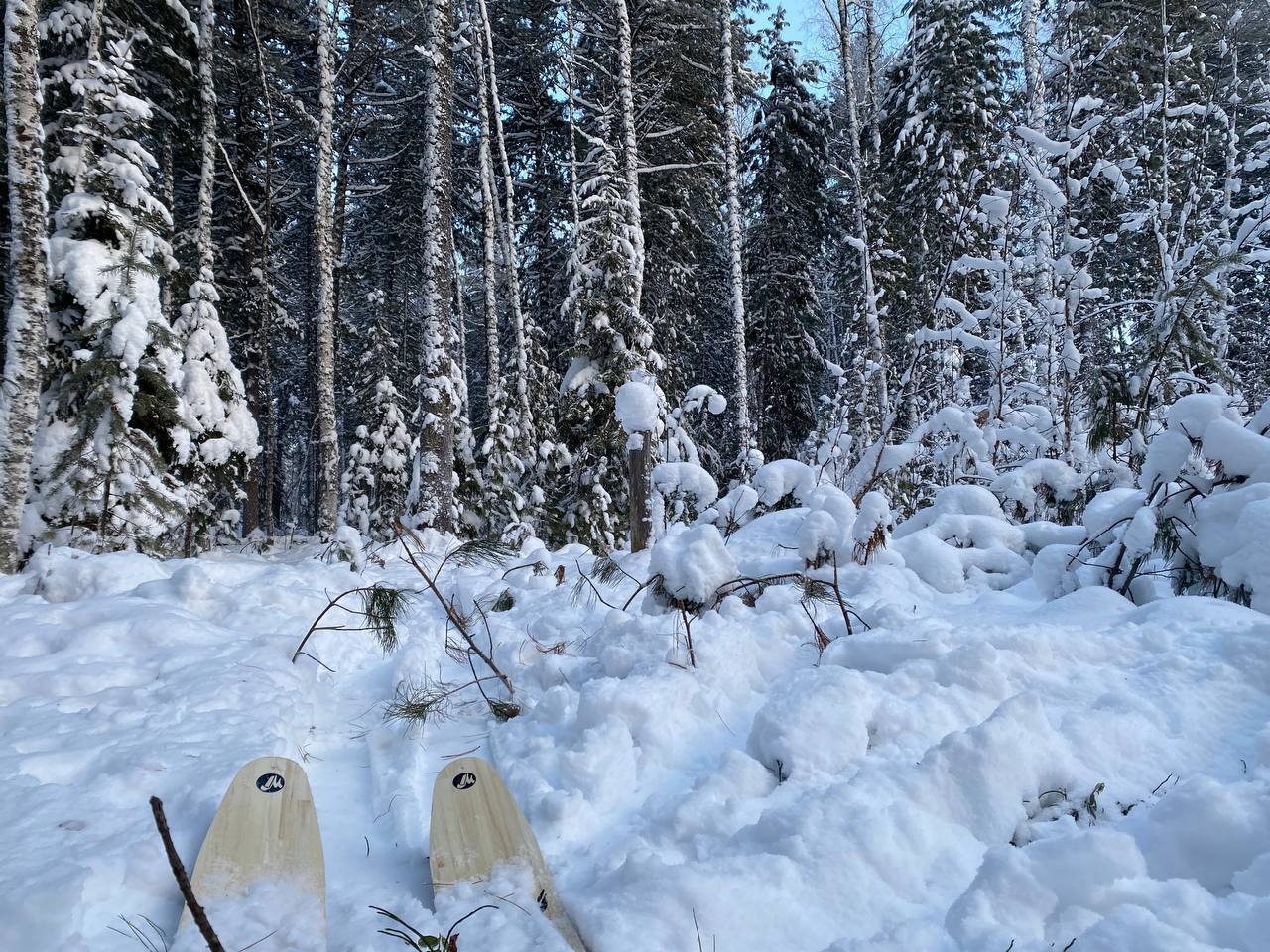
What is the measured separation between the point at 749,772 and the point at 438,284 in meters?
7.72

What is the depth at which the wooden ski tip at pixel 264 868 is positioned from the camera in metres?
1.62

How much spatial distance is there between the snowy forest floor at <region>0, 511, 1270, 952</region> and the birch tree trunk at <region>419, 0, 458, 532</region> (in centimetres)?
502

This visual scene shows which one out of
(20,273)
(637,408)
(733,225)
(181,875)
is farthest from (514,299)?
(181,875)

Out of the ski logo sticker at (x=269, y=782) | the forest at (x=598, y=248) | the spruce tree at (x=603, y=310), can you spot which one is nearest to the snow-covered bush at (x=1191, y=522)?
the forest at (x=598, y=248)

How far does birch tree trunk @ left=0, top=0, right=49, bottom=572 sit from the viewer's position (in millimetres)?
5133

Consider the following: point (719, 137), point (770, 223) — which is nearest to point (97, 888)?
point (719, 137)

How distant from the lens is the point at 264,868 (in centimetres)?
181

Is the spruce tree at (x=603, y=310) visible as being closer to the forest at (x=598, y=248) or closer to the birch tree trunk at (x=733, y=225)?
the forest at (x=598, y=248)

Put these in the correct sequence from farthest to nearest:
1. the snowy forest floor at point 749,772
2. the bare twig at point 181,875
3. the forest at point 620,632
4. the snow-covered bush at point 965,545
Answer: the snow-covered bush at point 965,545
the forest at point 620,632
the snowy forest floor at point 749,772
the bare twig at point 181,875

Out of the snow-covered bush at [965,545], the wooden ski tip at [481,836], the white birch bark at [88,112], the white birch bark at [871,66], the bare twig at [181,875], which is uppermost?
the white birch bark at [871,66]

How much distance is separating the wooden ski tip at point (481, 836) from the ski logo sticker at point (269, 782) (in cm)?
49

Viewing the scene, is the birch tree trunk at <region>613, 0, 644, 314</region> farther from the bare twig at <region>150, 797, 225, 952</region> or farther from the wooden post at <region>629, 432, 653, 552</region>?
the bare twig at <region>150, 797, 225, 952</region>

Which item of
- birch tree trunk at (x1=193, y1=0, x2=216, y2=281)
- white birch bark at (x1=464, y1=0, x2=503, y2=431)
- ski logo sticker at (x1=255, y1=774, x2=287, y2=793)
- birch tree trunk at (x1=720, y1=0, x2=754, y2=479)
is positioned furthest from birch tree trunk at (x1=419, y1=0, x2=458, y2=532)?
ski logo sticker at (x1=255, y1=774, x2=287, y2=793)

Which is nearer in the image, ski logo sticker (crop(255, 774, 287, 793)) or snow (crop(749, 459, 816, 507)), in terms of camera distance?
ski logo sticker (crop(255, 774, 287, 793))
